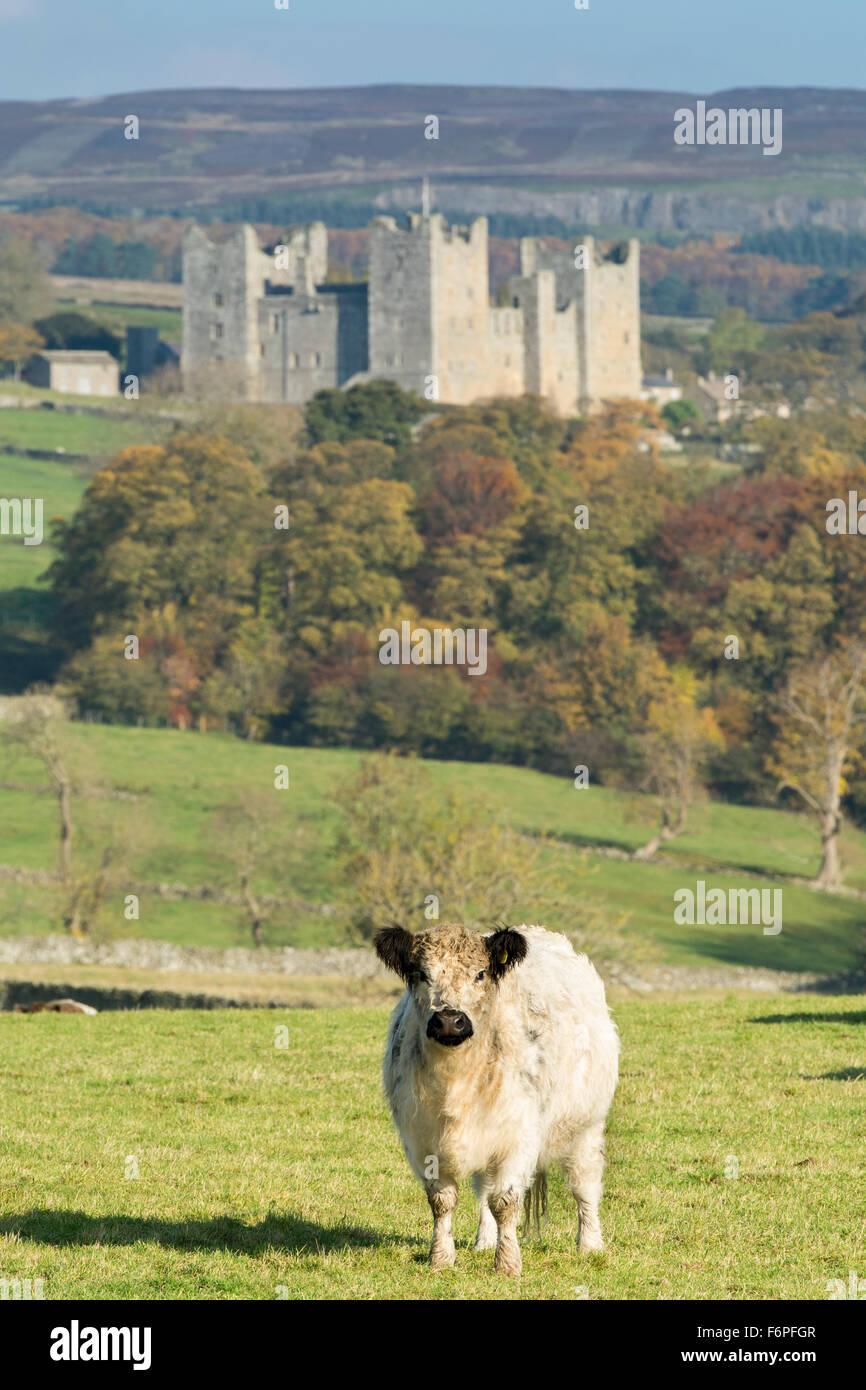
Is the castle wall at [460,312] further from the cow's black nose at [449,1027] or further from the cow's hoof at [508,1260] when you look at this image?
the cow's black nose at [449,1027]

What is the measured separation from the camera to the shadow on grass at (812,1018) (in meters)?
19.6

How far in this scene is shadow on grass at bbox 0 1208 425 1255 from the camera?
34.5 ft

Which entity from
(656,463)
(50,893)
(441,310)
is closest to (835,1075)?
(50,893)

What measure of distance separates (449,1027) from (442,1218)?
1.14m

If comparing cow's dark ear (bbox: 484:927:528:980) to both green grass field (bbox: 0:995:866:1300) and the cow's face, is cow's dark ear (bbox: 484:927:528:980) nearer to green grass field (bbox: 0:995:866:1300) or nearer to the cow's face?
the cow's face

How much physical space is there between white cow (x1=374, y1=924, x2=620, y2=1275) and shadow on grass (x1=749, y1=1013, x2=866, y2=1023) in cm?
935

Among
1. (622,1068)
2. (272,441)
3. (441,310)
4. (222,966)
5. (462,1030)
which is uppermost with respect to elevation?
(441,310)

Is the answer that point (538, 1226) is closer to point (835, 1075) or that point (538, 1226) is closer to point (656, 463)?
point (835, 1075)

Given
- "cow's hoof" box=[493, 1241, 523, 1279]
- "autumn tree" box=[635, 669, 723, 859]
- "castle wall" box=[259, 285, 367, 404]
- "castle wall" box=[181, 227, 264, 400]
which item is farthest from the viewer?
"castle wall" box=[181, 227, 264, 400]

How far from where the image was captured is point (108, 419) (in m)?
135

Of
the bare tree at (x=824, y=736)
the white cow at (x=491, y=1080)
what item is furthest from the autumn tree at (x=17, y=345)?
the white cow at (x=491, y=1080)

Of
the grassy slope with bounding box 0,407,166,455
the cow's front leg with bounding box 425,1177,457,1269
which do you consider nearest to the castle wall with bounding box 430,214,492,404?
the grassy slope with bounding box 0,407,166,455
